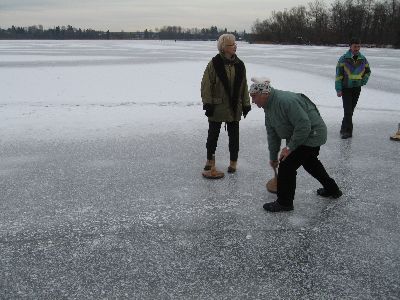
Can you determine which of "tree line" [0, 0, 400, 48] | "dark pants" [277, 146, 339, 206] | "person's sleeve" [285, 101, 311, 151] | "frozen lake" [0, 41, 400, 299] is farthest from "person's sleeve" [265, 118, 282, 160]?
"tree line" [0, 0, 400, 48]

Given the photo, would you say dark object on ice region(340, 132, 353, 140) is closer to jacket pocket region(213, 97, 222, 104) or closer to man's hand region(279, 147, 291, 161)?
jacket pocket region(213, 97, 222, 104)

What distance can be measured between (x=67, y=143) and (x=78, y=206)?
2592mm

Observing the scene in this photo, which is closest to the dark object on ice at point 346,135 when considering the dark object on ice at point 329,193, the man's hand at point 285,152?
the dark object on ice at point 329,193

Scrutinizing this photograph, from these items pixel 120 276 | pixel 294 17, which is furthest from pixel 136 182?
pixel 294 17

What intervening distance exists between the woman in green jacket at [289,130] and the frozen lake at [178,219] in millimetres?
294

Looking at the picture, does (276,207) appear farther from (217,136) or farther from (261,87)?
(217,136)

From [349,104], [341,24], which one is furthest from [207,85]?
[341,24]

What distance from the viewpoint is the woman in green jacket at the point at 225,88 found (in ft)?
14.5

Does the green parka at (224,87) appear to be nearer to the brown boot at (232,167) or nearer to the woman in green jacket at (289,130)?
the brown boot at (232,167)

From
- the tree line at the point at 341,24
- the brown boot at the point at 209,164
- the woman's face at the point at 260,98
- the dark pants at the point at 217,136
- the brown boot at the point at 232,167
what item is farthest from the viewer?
the tree line at the point at 341,24

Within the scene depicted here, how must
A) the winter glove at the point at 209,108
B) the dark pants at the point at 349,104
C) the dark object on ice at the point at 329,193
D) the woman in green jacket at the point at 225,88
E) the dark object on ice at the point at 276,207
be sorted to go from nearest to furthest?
1. the dark object on ice at the point at 276,207
2. the dark object on ice at the point at 329,193
3. the woman in green jacket at the point at 225,88
4. the winter glove at the point at 209,108
5. the dark pants at the point at 349,104

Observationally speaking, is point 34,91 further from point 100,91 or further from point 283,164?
point 283,164

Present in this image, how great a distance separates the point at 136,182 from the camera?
474 cm

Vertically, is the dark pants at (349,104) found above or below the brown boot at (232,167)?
above
